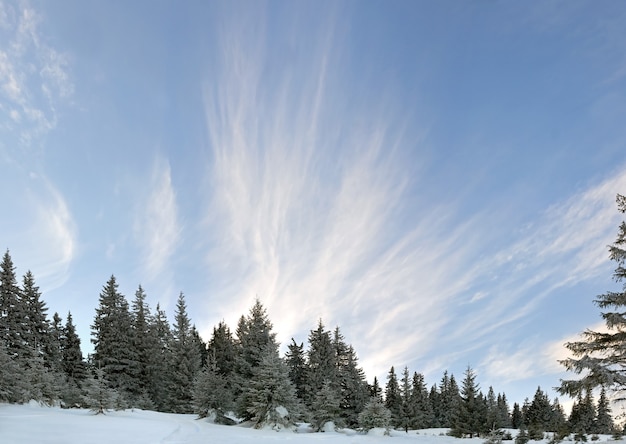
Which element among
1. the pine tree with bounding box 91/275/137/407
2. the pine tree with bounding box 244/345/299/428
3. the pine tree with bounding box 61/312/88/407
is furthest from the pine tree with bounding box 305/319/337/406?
the pine tree with bounding box 61/312/88/407

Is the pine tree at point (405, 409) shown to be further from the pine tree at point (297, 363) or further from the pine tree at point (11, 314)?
the pine tree at point (11, 314)

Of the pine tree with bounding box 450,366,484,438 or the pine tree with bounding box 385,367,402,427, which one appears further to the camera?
the pine tree with bounding box 385,367,402,427

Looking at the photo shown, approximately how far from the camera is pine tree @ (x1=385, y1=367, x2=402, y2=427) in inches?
2196

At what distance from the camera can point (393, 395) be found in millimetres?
58000

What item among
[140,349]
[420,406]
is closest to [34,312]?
[140,349]

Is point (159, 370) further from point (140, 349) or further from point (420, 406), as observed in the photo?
point (420, 406)

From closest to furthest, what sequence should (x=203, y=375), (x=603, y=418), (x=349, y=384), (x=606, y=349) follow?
1. (x=606, y=349)
2. (x=203, y=375)
3. (x=349, y=384)
4. (x=603, y=418)

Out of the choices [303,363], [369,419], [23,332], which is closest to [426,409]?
[303,363]

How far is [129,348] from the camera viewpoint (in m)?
46.0

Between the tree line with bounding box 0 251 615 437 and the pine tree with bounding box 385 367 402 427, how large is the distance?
0.15 m

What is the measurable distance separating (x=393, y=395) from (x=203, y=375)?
3952 centimetres

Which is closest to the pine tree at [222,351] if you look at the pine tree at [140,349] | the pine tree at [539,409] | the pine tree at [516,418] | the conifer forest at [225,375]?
the conifer forest at [225,375]

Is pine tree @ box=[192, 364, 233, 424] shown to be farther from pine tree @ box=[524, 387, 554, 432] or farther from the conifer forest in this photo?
pine tree @ box=[524, 387, 554, 432]

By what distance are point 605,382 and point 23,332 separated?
170 ft
